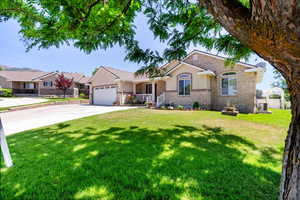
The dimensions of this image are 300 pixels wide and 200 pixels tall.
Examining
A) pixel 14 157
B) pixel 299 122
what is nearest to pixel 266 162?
pixel 299 122

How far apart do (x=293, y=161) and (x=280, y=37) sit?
1.13m

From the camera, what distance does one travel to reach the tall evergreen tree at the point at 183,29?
108 cm

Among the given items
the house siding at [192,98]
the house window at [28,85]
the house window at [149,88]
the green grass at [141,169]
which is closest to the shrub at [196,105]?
the house siding at [192,98]

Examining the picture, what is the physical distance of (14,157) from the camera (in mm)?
3268

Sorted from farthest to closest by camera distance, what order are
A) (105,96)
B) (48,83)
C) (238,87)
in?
(48,83), (105,96), (238,87)

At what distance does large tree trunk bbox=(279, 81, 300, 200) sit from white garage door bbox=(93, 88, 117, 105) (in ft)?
59.4

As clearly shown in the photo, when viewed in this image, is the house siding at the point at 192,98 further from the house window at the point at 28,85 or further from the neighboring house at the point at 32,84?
the house window at the point at 28,85

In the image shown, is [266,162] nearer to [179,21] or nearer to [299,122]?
[299,122]

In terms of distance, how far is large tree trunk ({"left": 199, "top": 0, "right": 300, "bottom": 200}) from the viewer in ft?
3.24

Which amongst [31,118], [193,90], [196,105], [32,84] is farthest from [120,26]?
[32,84]

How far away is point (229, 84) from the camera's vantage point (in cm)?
1264

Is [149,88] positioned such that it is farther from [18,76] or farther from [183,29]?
[18,76]

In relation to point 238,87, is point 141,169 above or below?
below

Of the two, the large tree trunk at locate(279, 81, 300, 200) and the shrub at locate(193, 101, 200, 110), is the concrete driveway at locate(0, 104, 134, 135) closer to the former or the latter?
the large tree trunk at locate(279, 81, 300, 200)
